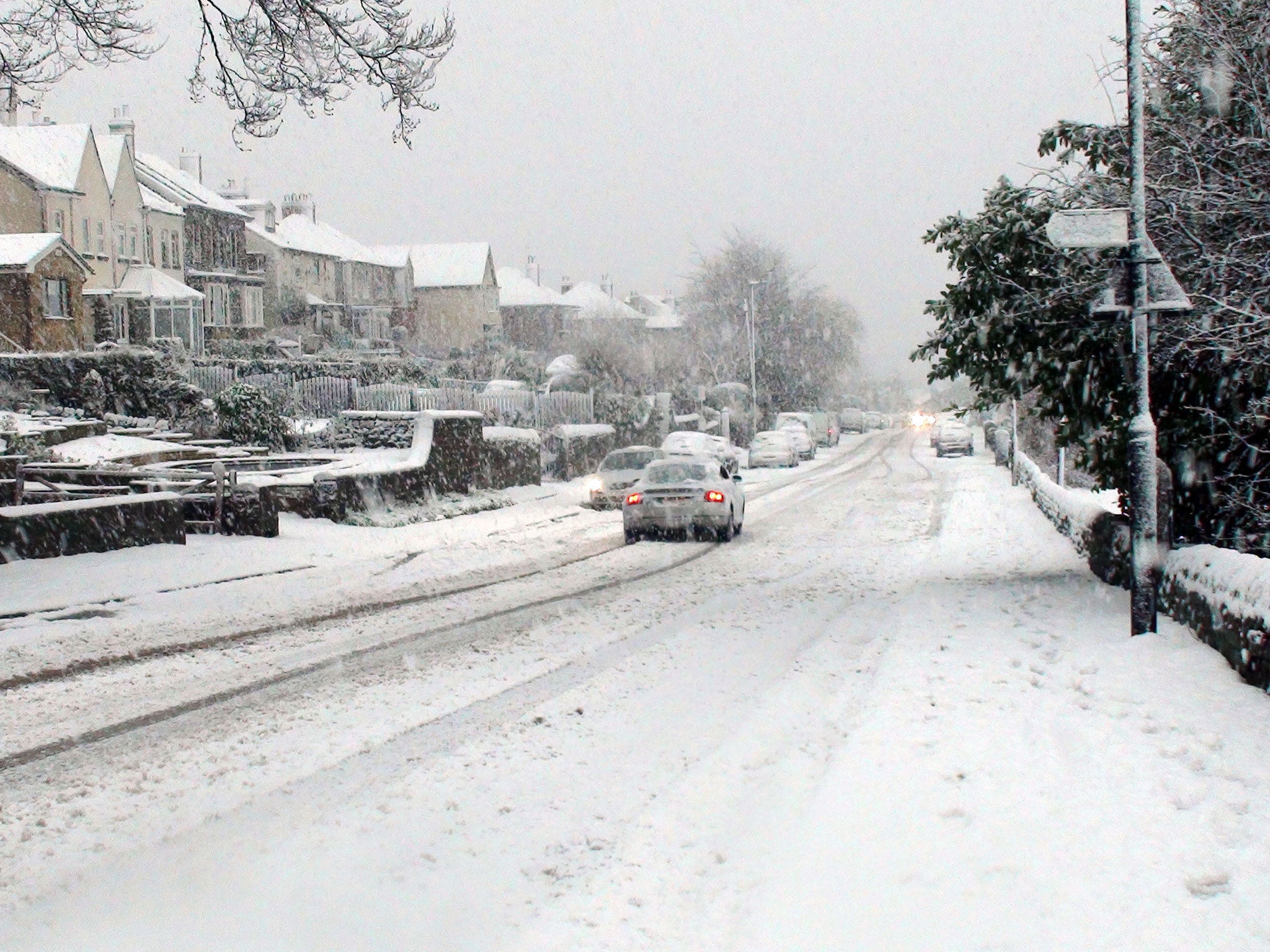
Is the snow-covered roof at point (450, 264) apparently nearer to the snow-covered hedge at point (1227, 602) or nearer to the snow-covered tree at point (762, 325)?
the snow-covered tree at point (762, 325)

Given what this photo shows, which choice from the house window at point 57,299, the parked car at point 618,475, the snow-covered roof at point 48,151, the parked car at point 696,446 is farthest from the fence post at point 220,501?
the snow-covered roof at point 48,151

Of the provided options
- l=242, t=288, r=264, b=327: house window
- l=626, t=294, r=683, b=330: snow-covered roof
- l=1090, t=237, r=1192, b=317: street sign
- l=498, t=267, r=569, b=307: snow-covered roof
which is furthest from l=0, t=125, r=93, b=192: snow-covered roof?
l=626, t=294, r=683, b=330: snow-covered roof

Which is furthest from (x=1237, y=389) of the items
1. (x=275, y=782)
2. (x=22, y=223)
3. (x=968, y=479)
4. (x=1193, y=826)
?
(x=22, y=223)

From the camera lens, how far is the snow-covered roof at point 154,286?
50156 millimetres

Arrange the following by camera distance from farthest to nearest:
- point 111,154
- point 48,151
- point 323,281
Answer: point 323,281 → point 111,154 → point 48,151

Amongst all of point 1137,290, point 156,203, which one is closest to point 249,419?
point 1137,290

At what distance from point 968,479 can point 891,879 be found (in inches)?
1254

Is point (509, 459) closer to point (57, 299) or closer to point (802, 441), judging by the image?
point (57, 299)

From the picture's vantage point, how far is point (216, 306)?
193 ft

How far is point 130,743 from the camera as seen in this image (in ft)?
23.6

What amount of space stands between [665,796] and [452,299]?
82.4m

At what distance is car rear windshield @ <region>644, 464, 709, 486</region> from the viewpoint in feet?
63.9

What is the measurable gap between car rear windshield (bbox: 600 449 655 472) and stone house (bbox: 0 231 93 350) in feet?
74.1

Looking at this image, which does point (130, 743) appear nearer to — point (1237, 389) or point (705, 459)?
point (1237, 389)
